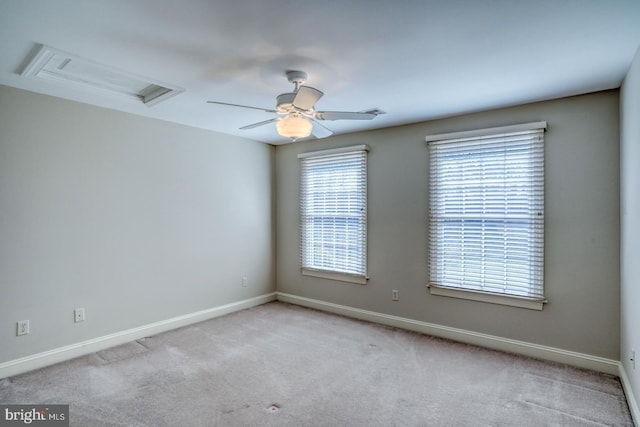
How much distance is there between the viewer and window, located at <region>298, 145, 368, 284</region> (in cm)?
444

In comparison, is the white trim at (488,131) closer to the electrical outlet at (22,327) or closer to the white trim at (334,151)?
the white trim at (334,151)

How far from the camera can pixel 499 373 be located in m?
2.92

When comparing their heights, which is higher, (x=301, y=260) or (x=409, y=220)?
(x=409, y=220)

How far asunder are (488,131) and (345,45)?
1.96 m

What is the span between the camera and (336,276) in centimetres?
466

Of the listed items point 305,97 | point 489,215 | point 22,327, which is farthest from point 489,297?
point 22,327

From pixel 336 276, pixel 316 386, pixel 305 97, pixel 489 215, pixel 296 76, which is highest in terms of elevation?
pixel 296 76

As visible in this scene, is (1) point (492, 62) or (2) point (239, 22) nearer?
(2) point (239, 22)

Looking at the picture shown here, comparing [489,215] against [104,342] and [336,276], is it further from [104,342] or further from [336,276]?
[104,342]

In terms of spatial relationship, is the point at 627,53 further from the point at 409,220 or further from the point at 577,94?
the point at 409,220

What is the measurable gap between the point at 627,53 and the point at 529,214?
1436mm

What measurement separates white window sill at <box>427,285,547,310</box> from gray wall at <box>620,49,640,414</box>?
619 mm

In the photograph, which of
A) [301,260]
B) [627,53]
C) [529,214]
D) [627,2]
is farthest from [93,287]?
[627,53]

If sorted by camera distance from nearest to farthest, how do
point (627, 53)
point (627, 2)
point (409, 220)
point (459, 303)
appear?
point (627, 2) → point (627, 53) → point (459, 303) → point (409, 220)
